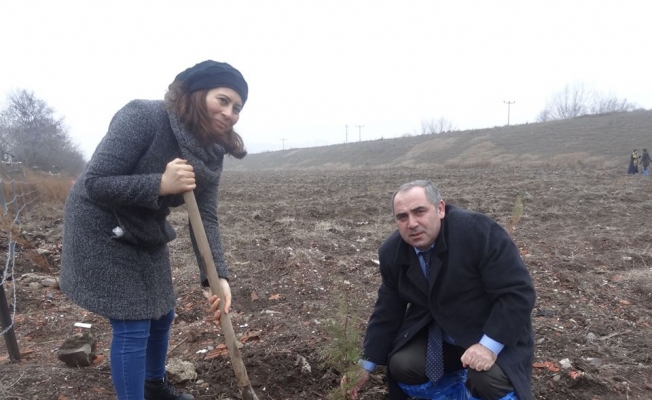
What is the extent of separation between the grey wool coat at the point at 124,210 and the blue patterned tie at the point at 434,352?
1198mm

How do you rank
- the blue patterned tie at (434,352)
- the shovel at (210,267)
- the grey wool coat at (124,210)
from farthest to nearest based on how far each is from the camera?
the blue patterned tie at (434,352) < the shovel at (210,267) < the grey wool coat at (124,210)

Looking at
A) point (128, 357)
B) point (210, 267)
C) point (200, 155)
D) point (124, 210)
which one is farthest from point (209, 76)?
point (128, 357)

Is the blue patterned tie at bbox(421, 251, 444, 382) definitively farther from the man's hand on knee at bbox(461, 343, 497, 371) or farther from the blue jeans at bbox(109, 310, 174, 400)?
the blue jeans at bbox(109, 310, 174, 400)

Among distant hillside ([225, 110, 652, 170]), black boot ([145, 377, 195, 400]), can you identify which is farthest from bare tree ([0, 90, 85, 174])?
black boot ([145, 377, 195, 400])

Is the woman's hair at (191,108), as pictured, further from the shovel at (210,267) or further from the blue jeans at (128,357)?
the blue jeans at (128,357)

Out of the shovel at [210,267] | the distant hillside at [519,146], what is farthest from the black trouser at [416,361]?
the distant hillside at [519,146]

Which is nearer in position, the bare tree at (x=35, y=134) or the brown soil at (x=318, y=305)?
the brown soil at (x=318, y=305)

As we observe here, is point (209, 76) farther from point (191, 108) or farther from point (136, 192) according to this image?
point (136, 192)

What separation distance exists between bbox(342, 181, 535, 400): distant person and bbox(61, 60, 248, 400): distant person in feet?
3.21

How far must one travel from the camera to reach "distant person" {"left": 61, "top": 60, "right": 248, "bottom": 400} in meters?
1.79

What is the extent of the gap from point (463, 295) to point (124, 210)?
164 centimetres

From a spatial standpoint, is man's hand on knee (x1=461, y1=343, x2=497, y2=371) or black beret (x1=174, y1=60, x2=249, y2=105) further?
man's hand on knee (x1=461, y1=343, x2=497, y2=371)

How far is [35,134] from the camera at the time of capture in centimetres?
3269

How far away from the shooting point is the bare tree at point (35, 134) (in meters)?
30.2
